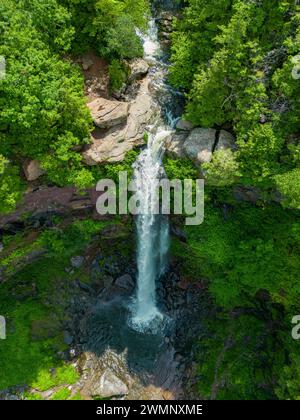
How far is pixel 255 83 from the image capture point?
20.1 m

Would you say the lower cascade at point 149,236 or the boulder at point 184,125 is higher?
the boulder at point 184,125

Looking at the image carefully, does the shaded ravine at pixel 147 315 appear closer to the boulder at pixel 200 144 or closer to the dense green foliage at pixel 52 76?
the boulder at pixel 200 144

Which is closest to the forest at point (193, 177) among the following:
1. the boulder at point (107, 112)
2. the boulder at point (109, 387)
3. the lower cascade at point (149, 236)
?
the boulder at point (107, 112)

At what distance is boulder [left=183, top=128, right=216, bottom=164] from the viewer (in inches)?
843

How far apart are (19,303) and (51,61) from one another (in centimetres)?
1583

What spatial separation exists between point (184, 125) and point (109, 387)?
16.7 m

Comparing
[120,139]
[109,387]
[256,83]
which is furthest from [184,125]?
[109,387]

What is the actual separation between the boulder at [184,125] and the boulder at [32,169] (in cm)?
864

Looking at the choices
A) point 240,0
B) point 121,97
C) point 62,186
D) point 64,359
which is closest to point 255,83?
point 240,0

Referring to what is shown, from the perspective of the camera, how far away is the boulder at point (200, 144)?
70.3 feet

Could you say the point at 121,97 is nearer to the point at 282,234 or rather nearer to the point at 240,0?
the point at 240,0

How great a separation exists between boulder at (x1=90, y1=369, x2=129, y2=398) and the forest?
1210 millimetres

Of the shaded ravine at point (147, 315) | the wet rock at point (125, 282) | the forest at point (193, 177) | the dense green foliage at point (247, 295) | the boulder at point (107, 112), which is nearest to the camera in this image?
the forest at point (193, 177)

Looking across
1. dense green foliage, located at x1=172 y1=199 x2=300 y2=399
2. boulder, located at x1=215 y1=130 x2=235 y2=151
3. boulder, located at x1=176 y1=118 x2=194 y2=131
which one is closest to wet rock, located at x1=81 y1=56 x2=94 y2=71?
boulder, located at x1=176 y1=118 x2=194 y2=131
